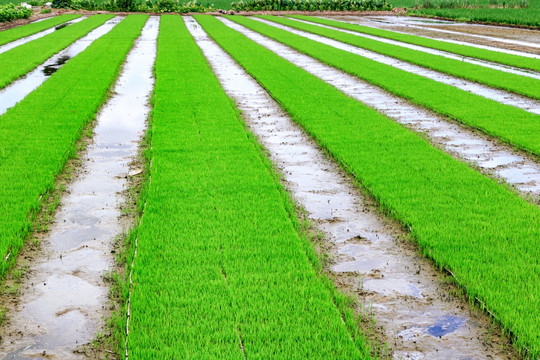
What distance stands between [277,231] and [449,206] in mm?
1840

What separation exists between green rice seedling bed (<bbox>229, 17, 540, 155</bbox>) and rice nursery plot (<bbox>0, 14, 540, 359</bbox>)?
62 millimetres

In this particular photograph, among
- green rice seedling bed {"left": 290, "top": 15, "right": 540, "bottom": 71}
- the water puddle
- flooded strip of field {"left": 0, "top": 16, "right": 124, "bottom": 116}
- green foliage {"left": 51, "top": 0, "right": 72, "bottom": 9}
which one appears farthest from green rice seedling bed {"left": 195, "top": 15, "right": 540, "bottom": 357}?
green foliage {"left": 51, "top": 0, "right": 72, "bottom": 9}

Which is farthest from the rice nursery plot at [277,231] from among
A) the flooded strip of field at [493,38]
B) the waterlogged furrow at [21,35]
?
the waterlogged furrow at [21,35]

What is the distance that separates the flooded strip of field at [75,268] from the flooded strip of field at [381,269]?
6.15 feet

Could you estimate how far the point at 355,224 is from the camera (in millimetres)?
5574

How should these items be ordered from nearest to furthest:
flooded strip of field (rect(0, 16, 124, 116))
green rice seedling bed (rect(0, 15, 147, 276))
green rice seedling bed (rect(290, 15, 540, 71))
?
green rice seedling bed (rect(0, 15, 147, 276)) < flooded strip of field (rect(0, 16, 124, 116)) < green rice seedling bed (rect(290, 15, 540, 71))

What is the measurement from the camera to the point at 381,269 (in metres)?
4.66

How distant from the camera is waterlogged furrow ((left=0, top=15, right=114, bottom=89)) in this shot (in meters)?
14.5

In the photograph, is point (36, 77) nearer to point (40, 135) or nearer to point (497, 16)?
point (40, 135)

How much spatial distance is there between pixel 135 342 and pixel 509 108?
30.0 feet

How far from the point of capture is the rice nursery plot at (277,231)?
145 inches

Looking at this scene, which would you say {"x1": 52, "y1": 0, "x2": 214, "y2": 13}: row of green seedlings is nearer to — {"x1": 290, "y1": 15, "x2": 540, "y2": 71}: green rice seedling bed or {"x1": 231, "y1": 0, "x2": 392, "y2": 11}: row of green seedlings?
{"x1": 231, "y1": 0, "x2": 392, "y2": 11}: row of green seedlings

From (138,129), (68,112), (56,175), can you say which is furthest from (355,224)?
(68,112)

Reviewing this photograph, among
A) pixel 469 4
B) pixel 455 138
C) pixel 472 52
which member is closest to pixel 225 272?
pixel 455 138
